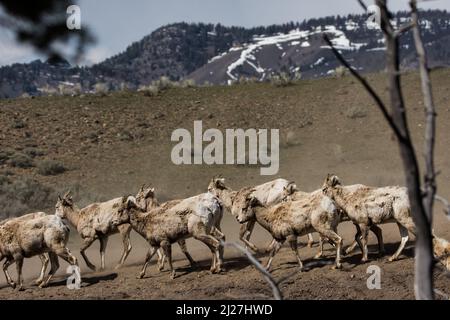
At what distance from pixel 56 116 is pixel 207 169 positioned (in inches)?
453

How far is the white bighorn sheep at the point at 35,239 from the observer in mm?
15992

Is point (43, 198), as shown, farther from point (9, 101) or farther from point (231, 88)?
point (231, 88)

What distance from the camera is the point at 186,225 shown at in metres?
Answer: 16.1

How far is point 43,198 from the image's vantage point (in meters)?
28.6

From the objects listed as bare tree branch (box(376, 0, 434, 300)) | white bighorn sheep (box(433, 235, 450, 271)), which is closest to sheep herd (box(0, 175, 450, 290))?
white bighorn sheep (box(433, 235, 450, 271))

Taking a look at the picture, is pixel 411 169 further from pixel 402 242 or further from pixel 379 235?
pixel 379 235

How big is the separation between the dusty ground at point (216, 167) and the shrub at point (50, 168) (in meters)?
0.41

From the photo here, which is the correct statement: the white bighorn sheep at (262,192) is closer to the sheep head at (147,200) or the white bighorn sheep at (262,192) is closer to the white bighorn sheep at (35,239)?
the sheep head at (147,200)

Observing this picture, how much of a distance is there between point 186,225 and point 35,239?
9.76ft

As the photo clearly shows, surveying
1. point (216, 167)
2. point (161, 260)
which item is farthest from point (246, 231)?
point (216, 167)

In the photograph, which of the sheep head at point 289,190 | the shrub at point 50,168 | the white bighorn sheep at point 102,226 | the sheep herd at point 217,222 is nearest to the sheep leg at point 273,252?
the sheep herd at point 217,222

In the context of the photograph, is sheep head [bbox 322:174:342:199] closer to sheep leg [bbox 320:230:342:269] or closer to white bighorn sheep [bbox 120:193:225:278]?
sheep leg [bbox 320:230:342:269]
